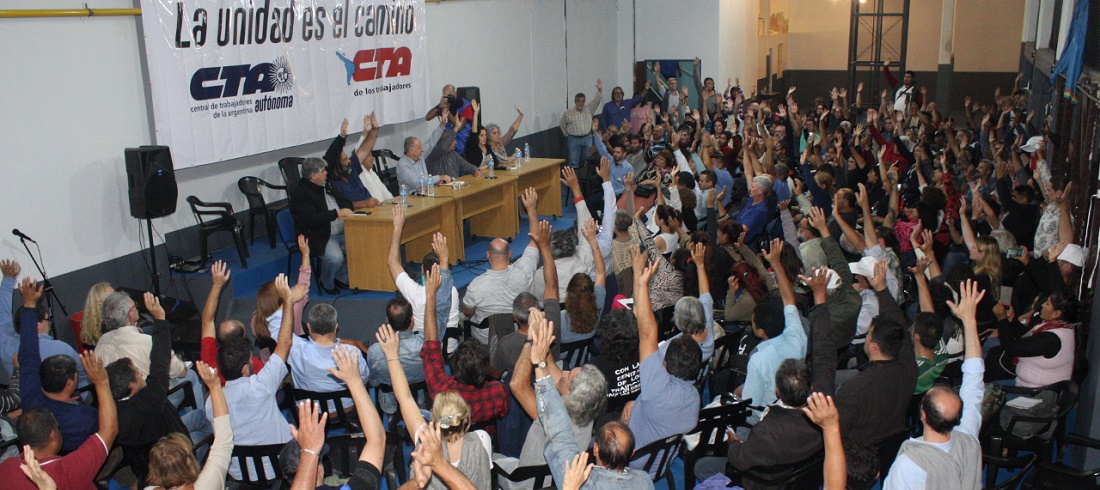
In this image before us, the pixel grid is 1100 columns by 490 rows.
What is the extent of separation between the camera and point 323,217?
698cm

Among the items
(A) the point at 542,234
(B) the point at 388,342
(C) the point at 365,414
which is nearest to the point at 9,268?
(B) the point at 388,342

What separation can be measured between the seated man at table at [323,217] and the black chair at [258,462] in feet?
11.0

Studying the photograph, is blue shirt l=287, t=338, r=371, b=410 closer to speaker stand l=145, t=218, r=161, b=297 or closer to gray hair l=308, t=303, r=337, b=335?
gray hair l=308, t=303, r=337, b=335

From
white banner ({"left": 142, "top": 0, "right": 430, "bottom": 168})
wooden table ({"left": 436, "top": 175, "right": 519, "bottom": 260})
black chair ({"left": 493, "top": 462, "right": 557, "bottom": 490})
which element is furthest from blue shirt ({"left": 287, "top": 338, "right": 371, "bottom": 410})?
wooden table ({"left": 436, "top": 175, "right": 519, "bottom": 260})

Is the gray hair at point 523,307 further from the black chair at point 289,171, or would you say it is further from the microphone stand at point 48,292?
the black chair at point 289,171

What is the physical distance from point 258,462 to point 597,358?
1617mm

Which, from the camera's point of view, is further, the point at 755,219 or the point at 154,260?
the point at 755,219

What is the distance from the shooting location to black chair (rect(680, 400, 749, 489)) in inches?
155

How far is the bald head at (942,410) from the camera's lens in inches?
117

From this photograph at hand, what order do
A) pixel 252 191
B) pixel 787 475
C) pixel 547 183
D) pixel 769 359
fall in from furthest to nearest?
pixel 547 183, pixel 252 191, pixel 769 359, pixel 787 475

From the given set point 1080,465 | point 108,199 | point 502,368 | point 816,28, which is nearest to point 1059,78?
point 1080,465

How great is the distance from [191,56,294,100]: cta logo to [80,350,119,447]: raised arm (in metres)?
4.27

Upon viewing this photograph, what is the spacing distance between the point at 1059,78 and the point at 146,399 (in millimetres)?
9643

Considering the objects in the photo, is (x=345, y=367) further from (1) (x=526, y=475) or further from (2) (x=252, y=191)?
(2) (x=252, y=191)
